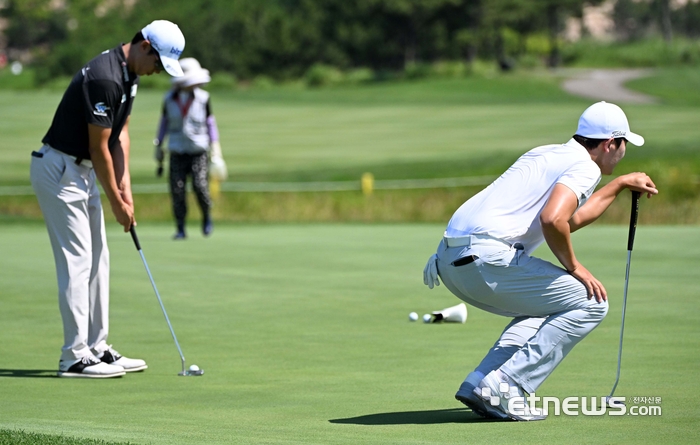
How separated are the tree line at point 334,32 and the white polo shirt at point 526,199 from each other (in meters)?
64.5

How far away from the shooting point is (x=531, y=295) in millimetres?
5406

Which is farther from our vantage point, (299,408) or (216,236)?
(216,236)

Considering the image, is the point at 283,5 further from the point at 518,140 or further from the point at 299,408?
the point at 299,408

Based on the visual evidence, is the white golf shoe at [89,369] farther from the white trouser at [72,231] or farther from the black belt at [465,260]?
the black belt at [465,260]

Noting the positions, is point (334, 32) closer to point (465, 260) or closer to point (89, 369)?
point (89, 369)

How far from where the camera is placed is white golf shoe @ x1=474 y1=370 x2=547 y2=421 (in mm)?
5312

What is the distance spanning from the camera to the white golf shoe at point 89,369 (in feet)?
22.0

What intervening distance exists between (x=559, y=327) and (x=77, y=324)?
9.56 feet

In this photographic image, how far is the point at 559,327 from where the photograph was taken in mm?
5398

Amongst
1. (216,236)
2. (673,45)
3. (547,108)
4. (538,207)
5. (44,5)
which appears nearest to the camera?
(538,207)

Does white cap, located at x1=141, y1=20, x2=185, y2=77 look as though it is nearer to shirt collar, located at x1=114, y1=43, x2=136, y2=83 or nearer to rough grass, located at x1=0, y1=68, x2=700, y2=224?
shirt collar, located at x1=114, y1=43, x2=136, y2=83

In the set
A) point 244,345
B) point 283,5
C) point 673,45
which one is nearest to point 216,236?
point 244,345

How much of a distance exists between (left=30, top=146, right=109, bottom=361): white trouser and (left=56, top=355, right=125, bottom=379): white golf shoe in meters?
0.04

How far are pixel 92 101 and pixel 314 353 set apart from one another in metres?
2.04
